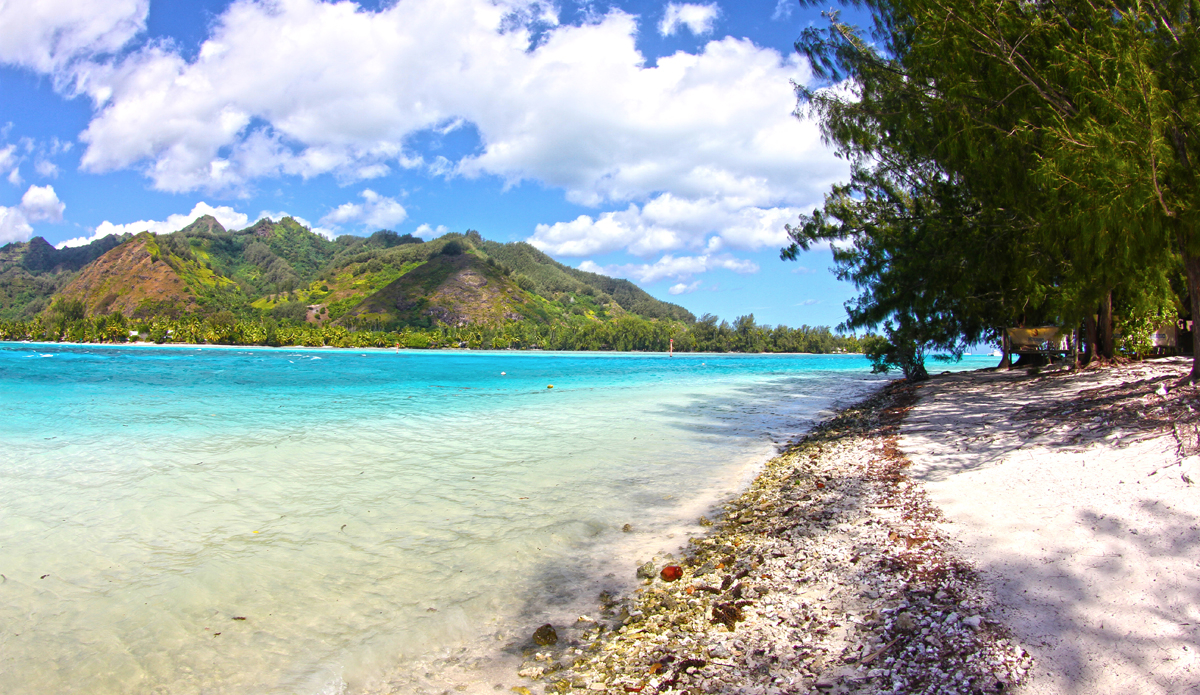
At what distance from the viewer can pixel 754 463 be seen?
920 centimetres

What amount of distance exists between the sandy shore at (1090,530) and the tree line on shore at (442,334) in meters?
120

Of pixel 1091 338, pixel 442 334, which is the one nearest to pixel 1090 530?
pixel 1091 338

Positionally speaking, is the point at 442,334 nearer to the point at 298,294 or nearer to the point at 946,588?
the point at 298,294

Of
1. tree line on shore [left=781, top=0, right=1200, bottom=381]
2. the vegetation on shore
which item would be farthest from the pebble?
the vegetation on shore

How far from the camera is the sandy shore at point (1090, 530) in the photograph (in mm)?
2553

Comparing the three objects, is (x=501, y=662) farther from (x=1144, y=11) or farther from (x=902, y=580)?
(x=1144, y=11)

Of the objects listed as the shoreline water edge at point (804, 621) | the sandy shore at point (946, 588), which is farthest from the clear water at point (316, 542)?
the sandy shore at point (946, 588)

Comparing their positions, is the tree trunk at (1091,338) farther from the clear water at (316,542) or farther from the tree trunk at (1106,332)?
the clear water at (316,542)

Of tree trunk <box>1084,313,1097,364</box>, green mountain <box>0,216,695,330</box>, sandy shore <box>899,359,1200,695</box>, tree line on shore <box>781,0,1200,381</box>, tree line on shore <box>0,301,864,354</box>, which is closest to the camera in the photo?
sandy shore <box>899,359,1200,695</box>

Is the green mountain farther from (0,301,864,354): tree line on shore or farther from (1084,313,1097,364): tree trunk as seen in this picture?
(1084,313,1097,364): tree trunk

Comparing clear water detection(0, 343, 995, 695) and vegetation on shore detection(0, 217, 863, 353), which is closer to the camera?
clear water detection(0, 343, 995, 695)

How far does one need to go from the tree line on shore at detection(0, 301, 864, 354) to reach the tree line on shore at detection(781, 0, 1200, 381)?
376 feet

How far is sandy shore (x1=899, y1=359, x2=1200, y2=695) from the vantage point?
255cm

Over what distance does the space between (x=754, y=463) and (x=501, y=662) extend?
655 cm
